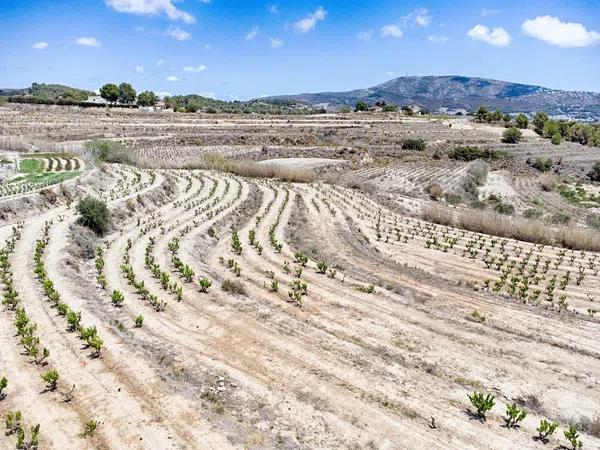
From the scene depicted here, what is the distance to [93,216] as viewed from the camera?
2575 cm

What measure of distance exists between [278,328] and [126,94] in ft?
471

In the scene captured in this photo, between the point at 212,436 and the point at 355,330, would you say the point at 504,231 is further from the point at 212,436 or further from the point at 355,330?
the point at 212,436

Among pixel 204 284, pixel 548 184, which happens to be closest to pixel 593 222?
pixel 548 184

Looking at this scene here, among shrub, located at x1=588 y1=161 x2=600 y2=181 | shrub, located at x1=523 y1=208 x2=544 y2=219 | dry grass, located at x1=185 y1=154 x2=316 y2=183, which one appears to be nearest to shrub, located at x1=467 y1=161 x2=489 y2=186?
shrub, located at x1=588 y1=161 x2=600 y2=181

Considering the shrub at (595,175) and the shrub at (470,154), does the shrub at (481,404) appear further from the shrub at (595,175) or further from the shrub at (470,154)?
the shrub at (470,154)

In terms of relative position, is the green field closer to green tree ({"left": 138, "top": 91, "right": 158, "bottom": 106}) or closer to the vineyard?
the vineyard

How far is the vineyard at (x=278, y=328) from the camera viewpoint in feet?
35.8

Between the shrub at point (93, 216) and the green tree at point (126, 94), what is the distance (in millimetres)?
129546

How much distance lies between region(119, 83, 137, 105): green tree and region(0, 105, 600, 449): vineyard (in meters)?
117

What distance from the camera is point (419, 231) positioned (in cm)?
3203

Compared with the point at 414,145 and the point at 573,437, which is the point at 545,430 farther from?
the point at 414,145

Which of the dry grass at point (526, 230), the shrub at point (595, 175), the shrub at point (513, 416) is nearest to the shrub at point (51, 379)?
the shrub at point (513, 416)

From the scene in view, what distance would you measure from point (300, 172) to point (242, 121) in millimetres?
66726

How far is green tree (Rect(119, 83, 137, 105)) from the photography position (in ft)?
474
